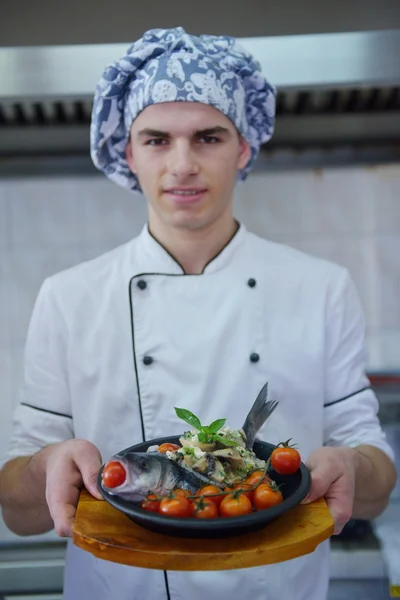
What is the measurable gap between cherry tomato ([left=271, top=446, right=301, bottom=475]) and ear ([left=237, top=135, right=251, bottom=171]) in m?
0.69

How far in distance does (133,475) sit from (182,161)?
619 millimetres

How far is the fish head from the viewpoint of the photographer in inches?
36.3

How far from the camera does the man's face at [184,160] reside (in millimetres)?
1333

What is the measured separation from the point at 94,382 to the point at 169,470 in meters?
0.51

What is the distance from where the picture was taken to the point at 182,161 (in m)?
1.31

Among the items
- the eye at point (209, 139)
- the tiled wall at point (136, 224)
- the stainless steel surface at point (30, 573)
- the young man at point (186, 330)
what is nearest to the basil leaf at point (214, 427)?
the young man at point (186, 330)

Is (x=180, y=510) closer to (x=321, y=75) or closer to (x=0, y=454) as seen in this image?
(x=321, y=75)

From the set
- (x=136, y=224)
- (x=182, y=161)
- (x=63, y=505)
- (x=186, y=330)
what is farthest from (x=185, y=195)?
(x=136, y=224)

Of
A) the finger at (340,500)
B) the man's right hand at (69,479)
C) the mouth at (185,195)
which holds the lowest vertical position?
the finger at (340,500)

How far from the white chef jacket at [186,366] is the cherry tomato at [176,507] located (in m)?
0.50

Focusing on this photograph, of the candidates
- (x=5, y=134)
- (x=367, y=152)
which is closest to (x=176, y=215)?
(x=5, y=134)

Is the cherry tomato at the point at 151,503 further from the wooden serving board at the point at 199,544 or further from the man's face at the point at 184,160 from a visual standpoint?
the man's face at the point at 184,160

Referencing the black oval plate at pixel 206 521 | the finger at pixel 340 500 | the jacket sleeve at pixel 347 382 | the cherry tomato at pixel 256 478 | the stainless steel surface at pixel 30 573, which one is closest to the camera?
the black oval plate at pixel 206 521

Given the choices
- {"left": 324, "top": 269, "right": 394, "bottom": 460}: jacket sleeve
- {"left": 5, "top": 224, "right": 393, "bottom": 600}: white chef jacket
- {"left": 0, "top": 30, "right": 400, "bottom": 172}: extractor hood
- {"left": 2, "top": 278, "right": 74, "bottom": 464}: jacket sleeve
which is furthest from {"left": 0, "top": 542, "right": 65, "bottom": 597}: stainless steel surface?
{"left": 0, "top": 30, "right": 400, "bottom": 172}: extractor hood
